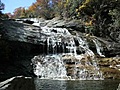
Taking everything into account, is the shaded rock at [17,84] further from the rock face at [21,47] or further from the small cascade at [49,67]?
the small cascade at [49,67]

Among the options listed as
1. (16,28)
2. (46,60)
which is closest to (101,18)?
(16,28)

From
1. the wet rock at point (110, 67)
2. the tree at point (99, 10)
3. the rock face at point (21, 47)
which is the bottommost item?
the wet rock at point (110, 67)

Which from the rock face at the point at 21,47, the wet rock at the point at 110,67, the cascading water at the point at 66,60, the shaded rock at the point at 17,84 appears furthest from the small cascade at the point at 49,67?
the shaded rock at the point at 17,84

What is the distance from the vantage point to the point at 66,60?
2780 cm

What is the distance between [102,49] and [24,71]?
10858mm

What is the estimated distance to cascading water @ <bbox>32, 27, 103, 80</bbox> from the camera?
26.2 metres

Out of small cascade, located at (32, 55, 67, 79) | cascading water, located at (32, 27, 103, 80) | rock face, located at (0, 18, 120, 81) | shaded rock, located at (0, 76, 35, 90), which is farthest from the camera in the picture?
rock face, located at (0, 18, 120, 81)

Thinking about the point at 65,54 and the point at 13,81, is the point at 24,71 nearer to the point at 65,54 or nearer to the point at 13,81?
the point at 65,54

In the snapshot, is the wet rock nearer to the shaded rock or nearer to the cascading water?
the cascading water

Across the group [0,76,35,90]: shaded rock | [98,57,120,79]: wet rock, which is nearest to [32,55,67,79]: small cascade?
[98,57,120,79]: wet rock

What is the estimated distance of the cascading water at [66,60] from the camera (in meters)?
26.2

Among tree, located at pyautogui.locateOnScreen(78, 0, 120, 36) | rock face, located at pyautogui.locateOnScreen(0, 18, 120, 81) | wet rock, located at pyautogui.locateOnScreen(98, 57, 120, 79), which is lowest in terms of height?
wet rock, located at pyautogui.locateOnScreen(98, 57, 120, 79)

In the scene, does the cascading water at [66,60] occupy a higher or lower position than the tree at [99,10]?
lower

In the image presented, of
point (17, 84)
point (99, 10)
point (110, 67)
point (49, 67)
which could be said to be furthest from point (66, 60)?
point (99, 10)
